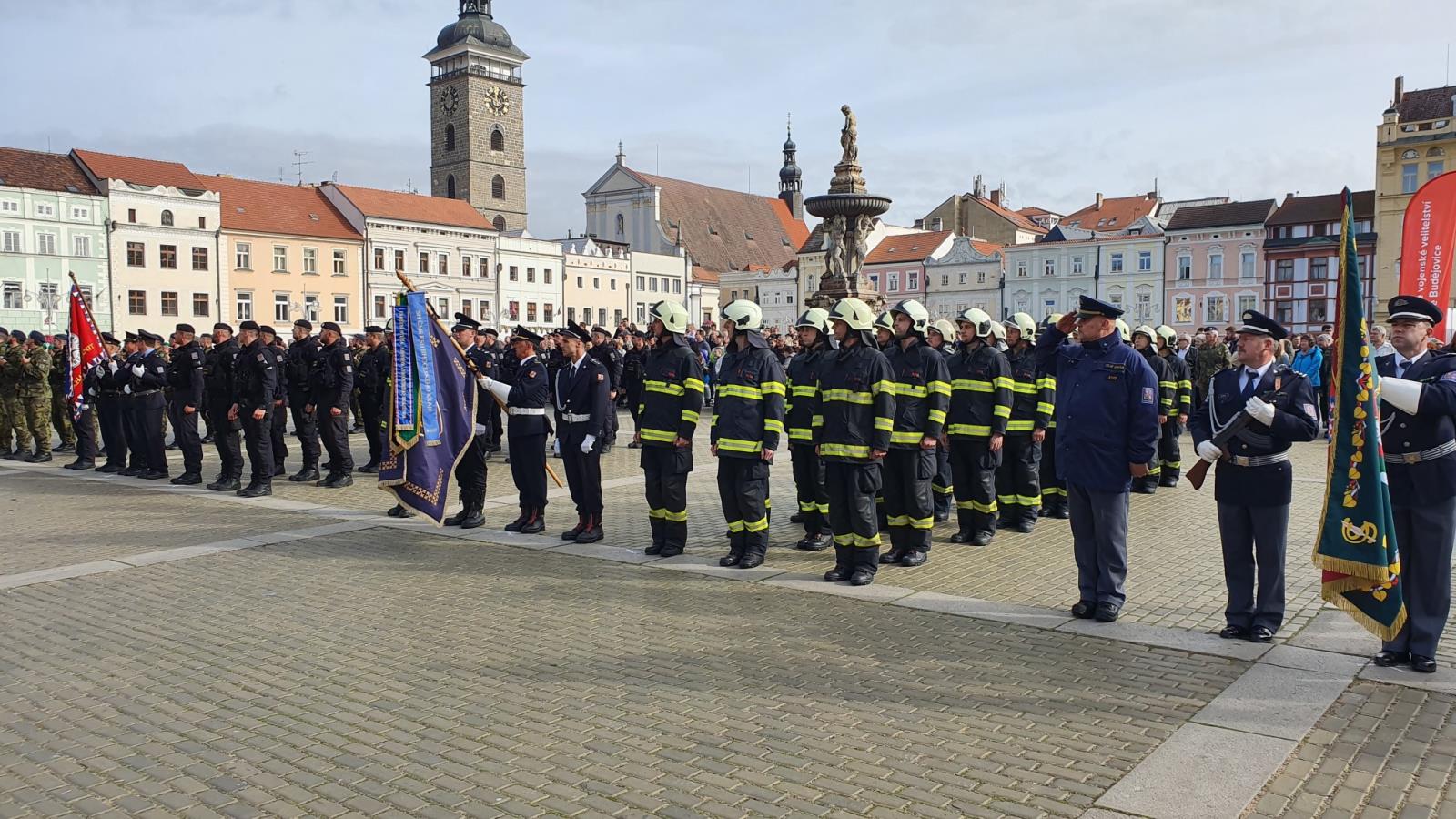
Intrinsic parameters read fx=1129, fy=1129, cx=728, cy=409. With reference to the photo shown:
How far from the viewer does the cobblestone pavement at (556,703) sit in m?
4.60

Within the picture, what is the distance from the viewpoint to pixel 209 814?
442cm

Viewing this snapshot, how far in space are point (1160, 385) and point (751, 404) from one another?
273 inches

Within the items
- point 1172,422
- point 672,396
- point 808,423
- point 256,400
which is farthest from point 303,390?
point 1172,422

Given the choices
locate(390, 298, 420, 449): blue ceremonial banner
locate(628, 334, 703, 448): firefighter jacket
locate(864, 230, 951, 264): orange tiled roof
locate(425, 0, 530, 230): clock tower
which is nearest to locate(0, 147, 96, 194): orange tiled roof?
locate(425, 0, 530, 230): clock tower

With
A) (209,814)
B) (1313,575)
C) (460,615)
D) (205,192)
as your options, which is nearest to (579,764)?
(209,814)

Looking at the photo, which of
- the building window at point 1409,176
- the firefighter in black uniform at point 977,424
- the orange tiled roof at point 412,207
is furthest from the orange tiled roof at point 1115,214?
the firefighter in black uniform at point 977,424

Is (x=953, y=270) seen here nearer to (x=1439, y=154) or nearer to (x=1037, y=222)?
(x=1037, y=222)

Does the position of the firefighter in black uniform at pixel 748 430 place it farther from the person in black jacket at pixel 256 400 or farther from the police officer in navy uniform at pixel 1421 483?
the person in black jacket at pixel 256 400

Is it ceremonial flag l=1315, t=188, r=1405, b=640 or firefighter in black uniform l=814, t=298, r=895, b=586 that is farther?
firefighter in black uniform l=814, t=298, r=895, b=586

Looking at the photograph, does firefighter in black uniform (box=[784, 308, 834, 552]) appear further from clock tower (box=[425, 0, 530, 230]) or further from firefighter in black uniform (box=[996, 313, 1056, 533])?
clock tower (box=[425, 0, 530, 230])

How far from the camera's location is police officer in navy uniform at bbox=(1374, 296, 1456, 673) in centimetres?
604

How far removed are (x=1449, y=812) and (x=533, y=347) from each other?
28.8 feet

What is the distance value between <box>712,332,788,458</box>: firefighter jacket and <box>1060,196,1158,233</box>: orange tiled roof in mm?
70306

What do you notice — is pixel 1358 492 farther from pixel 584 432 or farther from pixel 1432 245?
pixel 1432 245
